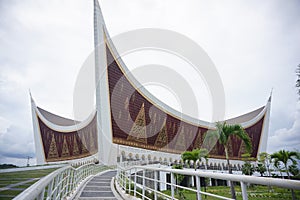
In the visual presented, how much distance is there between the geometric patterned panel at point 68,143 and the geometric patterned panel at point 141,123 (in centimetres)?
888

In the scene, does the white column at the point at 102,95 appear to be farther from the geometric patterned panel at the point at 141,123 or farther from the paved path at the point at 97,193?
the paved path at the point at 97,193

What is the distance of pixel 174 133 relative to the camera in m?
26.8

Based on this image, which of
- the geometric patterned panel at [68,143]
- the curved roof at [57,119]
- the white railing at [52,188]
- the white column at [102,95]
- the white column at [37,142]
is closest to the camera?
the white railing at [52,188]

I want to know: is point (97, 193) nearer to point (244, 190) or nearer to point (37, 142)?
point (244, 190)

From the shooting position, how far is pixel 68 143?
28641 millimetres

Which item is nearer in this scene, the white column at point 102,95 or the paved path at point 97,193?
the paved path at point 97,193

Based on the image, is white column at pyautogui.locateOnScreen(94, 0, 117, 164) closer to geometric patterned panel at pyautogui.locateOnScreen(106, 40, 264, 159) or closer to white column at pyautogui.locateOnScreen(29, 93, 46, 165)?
geometric patterned panel at pyautogui.locateOnScreen(106, 40, 264, 159)

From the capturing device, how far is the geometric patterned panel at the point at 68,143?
91.5ft

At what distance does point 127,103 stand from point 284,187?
65.5 feet

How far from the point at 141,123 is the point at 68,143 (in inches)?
502

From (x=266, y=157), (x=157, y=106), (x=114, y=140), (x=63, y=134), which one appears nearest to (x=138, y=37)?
(x=157, y=106)

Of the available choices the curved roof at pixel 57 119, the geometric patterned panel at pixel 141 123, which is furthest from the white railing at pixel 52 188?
the curved roof at pixel 57 119

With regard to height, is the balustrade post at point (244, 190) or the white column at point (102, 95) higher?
the white column at point (102, 95)

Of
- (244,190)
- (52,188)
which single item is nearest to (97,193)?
(52,188)
